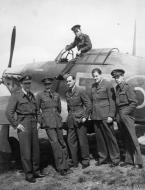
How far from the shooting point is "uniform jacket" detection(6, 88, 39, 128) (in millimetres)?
6293

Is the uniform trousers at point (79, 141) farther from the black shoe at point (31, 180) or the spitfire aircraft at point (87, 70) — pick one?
the black shoe at point (31, 180)

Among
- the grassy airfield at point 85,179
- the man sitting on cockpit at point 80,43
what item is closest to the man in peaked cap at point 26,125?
the grassy airfield at point 85,179

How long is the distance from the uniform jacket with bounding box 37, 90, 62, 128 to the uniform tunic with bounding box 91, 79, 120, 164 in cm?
79

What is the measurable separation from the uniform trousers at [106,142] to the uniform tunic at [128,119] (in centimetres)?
22

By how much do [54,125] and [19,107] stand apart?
81cm

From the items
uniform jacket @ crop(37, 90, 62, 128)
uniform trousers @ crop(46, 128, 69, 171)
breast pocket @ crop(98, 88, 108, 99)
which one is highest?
breast pocket @ crop(98, 88, 108, 99)

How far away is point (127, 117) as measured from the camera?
652 centimetres

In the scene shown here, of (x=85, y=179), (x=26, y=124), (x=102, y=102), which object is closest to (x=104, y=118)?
(x=102, y=102)

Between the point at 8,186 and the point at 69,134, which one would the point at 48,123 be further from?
the point at 8,186

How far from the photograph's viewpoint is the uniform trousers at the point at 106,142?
675cm

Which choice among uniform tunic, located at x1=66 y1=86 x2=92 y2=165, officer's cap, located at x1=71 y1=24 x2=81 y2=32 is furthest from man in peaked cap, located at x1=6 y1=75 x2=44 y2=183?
officer's cap, located at x1=71 y1=24 x2=81 y2=32

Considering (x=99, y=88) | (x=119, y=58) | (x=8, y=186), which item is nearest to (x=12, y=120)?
(x=8, y=186)

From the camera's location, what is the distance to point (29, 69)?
31.0 feet

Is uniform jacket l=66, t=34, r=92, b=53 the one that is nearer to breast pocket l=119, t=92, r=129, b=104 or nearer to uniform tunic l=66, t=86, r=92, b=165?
uniform tunic l=66, t=86, r=92, b=165
